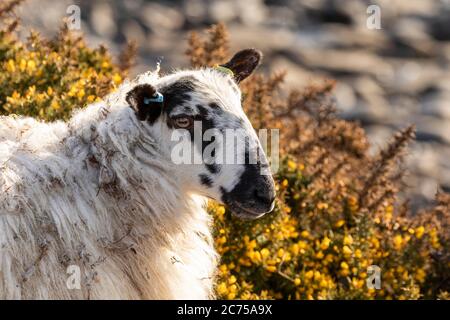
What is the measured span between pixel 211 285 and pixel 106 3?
20.5m

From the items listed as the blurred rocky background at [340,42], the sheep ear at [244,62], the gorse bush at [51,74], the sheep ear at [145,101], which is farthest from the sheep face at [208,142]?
the blurred rocky background at [340,42]

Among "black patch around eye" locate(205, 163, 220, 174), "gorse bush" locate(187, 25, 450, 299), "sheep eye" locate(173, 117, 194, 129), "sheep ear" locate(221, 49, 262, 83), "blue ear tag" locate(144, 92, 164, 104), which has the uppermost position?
"sheep ear" locate(221, 49, 262, 83)

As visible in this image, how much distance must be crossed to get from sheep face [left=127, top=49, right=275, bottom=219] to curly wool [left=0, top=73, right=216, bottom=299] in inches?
4.6

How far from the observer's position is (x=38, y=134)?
500cm

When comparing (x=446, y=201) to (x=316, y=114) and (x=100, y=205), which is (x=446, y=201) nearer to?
(x=316, y=114)

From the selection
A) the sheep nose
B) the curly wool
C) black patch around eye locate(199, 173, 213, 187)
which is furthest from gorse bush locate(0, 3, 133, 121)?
the sheep nose

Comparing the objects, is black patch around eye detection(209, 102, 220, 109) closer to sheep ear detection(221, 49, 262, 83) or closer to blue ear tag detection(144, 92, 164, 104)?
blue ear tag detection(144, 92, 164, 104)

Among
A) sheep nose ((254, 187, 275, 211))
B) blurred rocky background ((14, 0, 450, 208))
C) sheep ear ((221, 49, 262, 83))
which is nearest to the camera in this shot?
sheep nose ((254, 187, 275, 211))

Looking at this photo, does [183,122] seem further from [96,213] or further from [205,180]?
[96,213]

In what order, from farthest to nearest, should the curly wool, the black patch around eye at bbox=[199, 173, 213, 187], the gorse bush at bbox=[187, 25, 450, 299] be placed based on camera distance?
the gorse bush at bbox=[187, 25, 450, 299] → the black patch around eye at bbox=[199, 173, 213, 187] → the curly wool

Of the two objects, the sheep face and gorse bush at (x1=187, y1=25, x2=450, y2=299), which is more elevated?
the sheep face

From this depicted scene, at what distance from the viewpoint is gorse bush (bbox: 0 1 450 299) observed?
700 centimetres

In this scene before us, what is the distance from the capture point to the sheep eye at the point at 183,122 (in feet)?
15.7
